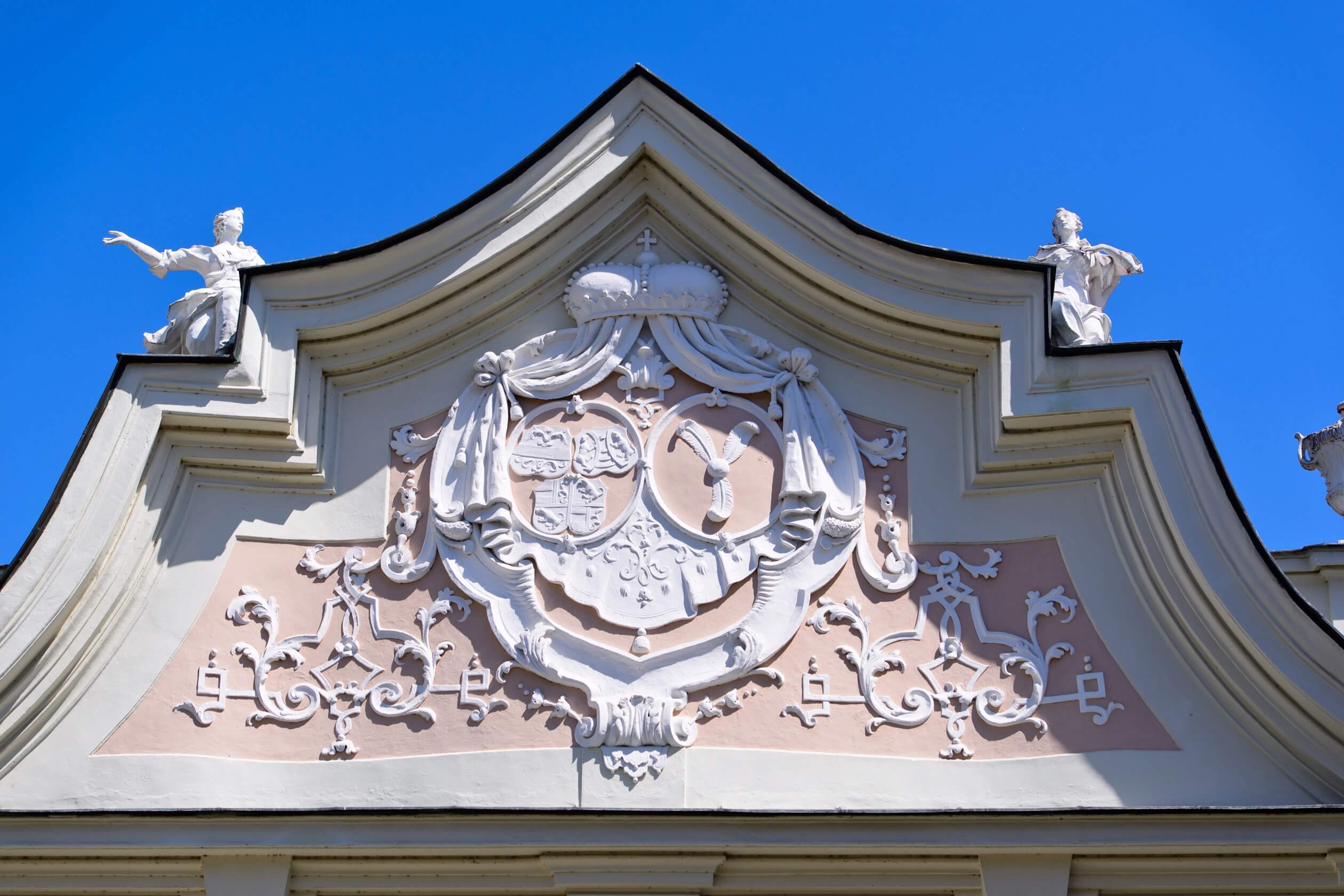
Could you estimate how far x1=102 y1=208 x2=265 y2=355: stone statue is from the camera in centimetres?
771

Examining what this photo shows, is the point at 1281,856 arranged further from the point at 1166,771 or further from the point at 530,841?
the point at 530,841

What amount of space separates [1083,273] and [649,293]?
1.91 m

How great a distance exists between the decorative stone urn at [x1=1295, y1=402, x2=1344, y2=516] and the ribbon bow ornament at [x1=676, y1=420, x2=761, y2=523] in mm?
2429

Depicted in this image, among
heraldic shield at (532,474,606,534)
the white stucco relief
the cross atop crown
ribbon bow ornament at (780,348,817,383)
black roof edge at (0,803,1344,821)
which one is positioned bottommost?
black roof edge at (0,803,1344,821)

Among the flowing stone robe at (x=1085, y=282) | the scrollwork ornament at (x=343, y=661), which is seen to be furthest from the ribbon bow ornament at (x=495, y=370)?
the flowing stone robe at (x=1085, y=282)

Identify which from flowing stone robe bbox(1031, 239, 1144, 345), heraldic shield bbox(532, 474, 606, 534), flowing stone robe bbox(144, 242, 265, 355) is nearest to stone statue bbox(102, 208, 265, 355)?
flowing stone robe bbox(144, 242, 265, 355)

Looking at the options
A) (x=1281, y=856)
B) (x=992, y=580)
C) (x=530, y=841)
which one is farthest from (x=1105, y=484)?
(x=530, y=841)

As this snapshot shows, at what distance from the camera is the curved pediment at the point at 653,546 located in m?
6.84

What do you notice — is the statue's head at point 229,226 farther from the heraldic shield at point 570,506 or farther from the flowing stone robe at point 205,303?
the heraldic shield at point 570,506

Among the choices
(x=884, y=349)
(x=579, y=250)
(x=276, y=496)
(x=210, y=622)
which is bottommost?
(x=210, y=622)

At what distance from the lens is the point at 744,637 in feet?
23.0

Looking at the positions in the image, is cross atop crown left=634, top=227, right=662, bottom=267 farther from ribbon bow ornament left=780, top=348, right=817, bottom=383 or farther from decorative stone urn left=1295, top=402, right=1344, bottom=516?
decorative stone urn left=1295, top=402, right=1344, bottom=516

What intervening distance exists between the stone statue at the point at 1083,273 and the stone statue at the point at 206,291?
3494mm

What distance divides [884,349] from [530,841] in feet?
8.43
